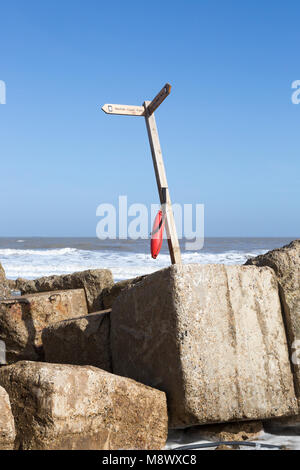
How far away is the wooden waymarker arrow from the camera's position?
16.5ft

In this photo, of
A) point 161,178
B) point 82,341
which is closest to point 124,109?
point 161,178

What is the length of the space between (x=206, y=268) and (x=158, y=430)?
1.15 meters

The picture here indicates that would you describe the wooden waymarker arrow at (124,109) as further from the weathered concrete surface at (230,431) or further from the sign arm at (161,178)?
the weathered concrete surface at (230,431)

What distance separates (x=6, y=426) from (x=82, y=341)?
1605 millimetres

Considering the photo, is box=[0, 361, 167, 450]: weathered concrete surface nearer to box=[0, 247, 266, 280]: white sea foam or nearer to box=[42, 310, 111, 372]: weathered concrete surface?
box=[42, 310, 111, 372]: weathered concrete surface

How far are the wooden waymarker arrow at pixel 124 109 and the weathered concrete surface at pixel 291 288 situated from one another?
2.21 meters

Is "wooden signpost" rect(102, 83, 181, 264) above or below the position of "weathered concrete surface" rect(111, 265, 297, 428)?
above

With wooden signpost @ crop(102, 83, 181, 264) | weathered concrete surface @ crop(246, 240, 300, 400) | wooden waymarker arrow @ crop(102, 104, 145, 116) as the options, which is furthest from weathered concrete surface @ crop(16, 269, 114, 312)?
weathered concrete surface @ crop(246, 240, 300, 400)

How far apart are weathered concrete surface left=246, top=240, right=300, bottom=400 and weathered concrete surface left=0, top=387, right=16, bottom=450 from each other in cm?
207

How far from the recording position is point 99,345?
4.15 metres
